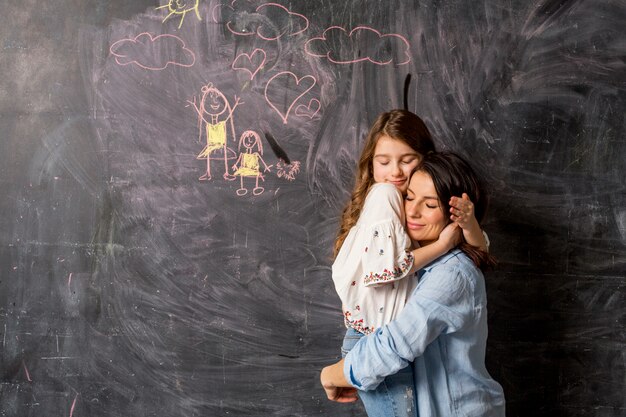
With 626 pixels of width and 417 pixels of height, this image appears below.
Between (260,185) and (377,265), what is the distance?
0.82 metres

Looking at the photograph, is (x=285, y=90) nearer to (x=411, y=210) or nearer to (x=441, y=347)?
(x=411, y=210)

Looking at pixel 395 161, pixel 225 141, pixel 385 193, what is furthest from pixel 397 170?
pixel 225 141

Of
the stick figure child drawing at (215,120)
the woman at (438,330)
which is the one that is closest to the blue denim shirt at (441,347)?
the woman at (438,330)

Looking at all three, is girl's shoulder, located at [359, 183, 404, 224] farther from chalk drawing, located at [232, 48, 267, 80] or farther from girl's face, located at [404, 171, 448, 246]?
chalk drawing, located at [232, 48, 267, 80]

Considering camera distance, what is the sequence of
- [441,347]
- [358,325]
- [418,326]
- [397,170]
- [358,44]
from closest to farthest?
[418,326] < [441,347] < [358,325] < [397,170] < [358,44]

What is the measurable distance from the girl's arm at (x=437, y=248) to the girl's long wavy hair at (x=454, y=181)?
3 cm

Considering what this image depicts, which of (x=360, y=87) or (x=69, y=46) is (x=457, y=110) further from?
(x=69, y=46)

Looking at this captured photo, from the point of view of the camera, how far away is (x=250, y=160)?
7.38ft

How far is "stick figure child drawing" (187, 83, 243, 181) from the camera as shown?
2.24 m

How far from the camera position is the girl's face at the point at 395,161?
1.76 metres

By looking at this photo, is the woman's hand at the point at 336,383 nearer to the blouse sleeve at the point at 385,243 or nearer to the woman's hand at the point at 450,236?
the blouse sleeve at the point at 385,243

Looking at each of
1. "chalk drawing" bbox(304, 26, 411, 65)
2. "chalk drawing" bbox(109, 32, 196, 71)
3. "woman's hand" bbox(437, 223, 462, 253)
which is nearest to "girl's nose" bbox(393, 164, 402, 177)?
"woman's hand" bbox(437, 223, 462, 253)

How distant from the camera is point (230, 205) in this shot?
7.40 ft

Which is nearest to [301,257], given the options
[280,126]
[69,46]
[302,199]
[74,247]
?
[302,199]
